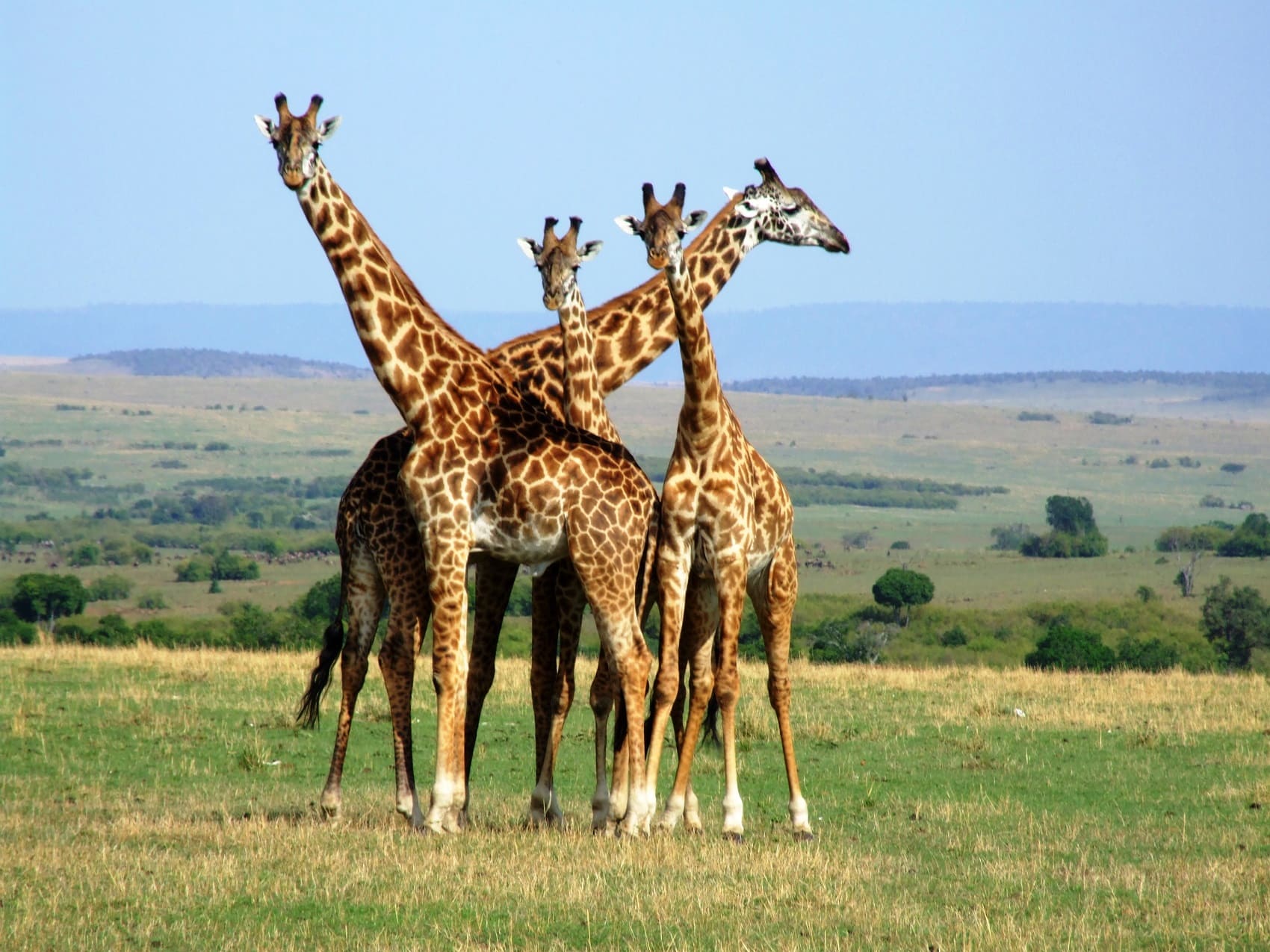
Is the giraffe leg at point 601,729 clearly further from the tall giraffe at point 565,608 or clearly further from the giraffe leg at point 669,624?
the giraffe leg at point 669,624

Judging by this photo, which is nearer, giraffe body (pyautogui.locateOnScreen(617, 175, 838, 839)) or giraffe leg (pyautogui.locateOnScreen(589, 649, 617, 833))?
giraffe body (pyautogui.locateOnScreen(617, 175, 838, 839))

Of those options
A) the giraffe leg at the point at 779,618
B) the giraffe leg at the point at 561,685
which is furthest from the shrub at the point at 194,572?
the giraffe leg at the point at 779,618

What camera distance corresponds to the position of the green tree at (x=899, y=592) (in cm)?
3997

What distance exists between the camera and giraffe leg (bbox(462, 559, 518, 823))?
1118 cm

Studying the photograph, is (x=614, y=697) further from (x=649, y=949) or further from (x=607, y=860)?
(x=649, y=949)

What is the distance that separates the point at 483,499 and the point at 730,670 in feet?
6.41

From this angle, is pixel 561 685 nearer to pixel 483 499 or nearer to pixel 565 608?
pixel 565 608

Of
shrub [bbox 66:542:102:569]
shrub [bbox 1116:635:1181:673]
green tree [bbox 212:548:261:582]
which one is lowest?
shrub [bbox 66:542:102:569]

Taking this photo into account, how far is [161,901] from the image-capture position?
8.27 meters

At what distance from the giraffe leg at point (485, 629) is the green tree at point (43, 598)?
29090mm

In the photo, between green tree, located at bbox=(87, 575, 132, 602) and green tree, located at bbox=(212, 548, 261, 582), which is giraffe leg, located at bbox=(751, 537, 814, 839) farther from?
green tree, located at bbox=(212, 548, 261, 582)

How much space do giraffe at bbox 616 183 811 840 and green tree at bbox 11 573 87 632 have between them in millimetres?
30317

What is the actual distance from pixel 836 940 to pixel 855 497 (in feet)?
323

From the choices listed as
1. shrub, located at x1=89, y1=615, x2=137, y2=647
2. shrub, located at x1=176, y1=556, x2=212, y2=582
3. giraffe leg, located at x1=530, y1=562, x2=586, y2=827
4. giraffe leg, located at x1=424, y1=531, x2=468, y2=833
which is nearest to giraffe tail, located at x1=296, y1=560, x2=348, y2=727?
giraffe leg, located at x1=424, y1=531, x2=468, y2=833
